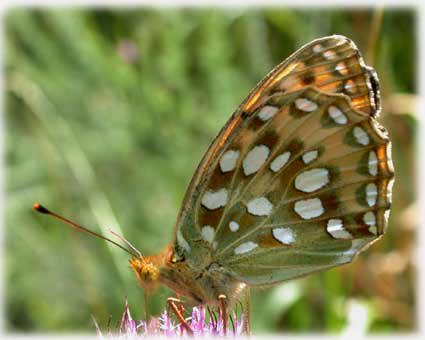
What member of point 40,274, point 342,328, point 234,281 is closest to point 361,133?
point 234,281

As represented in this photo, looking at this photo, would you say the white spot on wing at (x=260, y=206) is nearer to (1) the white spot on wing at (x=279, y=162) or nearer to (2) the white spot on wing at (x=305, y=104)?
(1) the white spot on wing at (x=279, y=162)

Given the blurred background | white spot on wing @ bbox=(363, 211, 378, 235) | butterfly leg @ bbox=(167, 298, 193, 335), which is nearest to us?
butterfly leg @ bbox=(167, 298, 193, 335)

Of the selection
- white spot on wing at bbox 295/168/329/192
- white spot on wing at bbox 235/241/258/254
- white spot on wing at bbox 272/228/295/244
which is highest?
Answer: white spot on wing at bbox 295/168/329/192

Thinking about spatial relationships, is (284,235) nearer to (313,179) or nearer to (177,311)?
(313,179)

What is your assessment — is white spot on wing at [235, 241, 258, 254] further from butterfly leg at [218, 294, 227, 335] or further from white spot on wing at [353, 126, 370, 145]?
white spot on wing at [353, 126, 370, 145]

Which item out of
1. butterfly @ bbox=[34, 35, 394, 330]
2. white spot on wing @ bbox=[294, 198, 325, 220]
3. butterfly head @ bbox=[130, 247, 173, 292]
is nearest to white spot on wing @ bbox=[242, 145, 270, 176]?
butterfly @ bbox=[34, 35, 394, 330]

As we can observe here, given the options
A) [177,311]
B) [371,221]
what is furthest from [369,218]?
[177,311]
